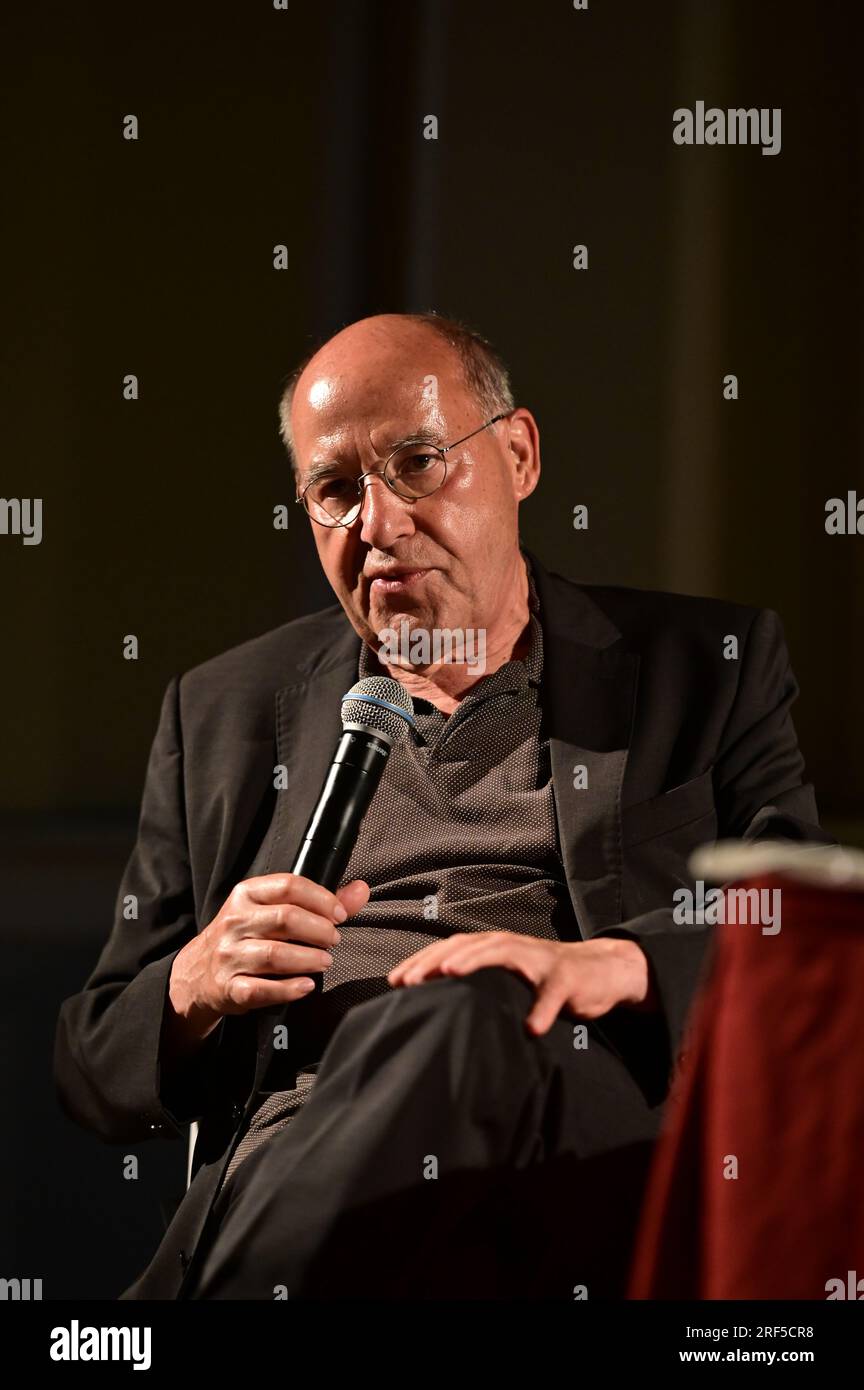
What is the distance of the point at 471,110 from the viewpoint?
246cm

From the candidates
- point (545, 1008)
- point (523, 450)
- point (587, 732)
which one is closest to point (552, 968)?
point (545, 1008)

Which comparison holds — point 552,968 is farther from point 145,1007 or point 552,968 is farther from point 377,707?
point 145,1007

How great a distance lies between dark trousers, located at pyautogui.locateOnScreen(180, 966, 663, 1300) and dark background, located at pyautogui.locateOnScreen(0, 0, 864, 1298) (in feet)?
3.19

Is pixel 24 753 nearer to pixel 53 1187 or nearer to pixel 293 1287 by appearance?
pixel 53 1187

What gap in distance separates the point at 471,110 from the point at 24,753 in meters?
1.30

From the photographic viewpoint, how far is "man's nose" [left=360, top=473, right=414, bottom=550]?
6.24 ft

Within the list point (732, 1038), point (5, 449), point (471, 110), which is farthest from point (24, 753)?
point (732, 1038)

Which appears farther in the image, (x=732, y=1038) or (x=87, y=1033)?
(x=87, y=1033)

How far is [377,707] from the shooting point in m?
1.61

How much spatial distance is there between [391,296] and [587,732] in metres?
0.98

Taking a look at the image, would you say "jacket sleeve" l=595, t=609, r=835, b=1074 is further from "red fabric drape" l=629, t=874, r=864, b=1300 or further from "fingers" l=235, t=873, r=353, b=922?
"red fabric drape" l=629, t=874, r=864, b=1300

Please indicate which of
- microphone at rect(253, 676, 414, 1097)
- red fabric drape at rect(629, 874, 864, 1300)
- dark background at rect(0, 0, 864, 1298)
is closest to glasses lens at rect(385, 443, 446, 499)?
microphone at rect(253, 676, 414, 1097)

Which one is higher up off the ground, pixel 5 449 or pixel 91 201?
pixel 91 201

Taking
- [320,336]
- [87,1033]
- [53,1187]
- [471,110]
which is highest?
[471,110]
